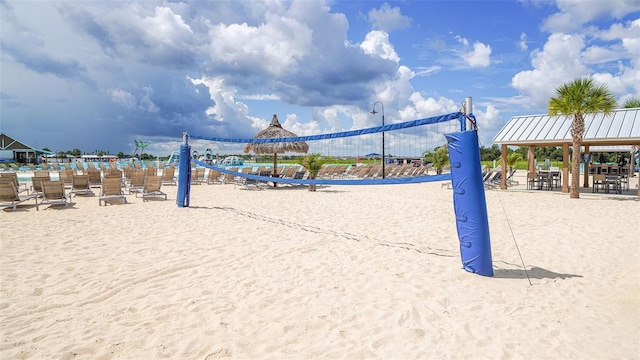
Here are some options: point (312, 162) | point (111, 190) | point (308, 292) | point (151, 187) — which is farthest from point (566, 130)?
point (111, 190)

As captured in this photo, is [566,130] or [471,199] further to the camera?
[566,130]

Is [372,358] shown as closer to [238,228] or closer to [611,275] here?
[611,275]

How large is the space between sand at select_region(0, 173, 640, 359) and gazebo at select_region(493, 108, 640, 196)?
8.37 metres

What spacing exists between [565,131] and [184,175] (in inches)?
591

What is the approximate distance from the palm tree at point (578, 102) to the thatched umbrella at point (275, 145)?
10.6 meters

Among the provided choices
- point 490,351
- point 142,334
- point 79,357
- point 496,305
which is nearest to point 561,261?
point 496,305

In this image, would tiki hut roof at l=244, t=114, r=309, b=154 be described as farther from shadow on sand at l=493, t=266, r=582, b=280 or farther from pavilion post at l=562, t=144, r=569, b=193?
shadow on sand at l=493, t=266, r=582, b=280

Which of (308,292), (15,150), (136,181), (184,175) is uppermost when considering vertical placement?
(15,150)

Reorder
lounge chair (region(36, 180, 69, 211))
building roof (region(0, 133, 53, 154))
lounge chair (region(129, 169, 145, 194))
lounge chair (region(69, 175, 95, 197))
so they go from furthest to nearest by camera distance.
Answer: building roof (region(0, 133, 53, 154))
lounge chair (region(129, 169, 145, 194))
lounge chair (region(69, 175, 95, 197))
lounge chair (region(36, 180, 69, 211))

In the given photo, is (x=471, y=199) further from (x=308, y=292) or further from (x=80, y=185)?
(x=80, y=185)

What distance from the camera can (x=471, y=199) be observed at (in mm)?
4270

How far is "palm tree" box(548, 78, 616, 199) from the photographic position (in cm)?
1253

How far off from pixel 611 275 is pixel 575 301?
4.28 feet

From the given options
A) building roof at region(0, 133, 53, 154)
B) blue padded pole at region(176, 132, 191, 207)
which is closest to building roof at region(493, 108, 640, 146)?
blue padded pole at region(176, 132, 191, 207)
